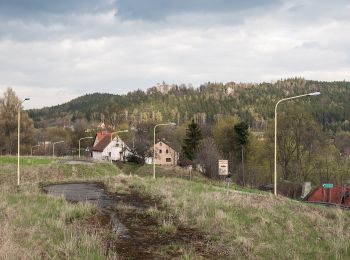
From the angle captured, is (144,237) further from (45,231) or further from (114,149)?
(114,149)

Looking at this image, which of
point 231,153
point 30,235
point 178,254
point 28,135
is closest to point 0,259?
point 30,235

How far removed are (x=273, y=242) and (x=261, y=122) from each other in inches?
7272

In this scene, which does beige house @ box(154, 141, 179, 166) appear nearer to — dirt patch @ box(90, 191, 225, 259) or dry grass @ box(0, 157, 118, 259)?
dry grass @ box(0, 157, 118, 259)

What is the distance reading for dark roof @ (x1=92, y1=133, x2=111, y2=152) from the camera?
11260 centimetres

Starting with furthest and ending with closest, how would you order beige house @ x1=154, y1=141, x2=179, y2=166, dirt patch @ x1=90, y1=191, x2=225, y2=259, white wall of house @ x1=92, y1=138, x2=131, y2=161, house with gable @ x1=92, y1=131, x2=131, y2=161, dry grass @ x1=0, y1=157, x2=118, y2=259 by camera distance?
white wall of house @ x1=92, y1=138, x2=131, y2=161 < house with gable @ x1=92, y1=131, x2=131, y2=161 < beige house @ x1=154, y1=141, x2=179, y2=166 < dirt patch @ x1=90, y1=191, x2=225, y2=259 < dry grass @ x1=0, y1=157, x2=118, y2=259

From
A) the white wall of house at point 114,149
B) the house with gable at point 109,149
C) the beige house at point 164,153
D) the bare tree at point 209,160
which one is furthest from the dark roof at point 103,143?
the bare tree at point 209,160

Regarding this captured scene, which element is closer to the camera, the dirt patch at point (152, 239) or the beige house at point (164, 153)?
the dirt patch at point (152, 239)

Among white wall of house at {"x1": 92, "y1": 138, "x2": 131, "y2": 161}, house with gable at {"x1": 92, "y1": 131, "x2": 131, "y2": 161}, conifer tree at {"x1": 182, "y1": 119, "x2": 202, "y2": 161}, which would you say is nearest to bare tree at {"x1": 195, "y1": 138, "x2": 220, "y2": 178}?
conifer tree at {"x1": 182, "y1": 119, "x2": 202, "y2": 161}

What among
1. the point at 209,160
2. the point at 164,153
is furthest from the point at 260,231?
the point at 164,153

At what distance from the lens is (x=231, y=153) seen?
8488 cm

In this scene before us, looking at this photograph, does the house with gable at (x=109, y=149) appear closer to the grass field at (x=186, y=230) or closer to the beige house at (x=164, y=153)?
the beige house at (x=164, y=153)

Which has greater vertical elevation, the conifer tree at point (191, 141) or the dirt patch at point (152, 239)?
the conifer tree at point (191, 141)

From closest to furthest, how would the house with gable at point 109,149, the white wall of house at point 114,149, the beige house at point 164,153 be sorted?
the beige house at point 164,153
the house with gable at point 109,149
the white wall of house at point 114,149

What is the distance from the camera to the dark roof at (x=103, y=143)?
112600 mm
